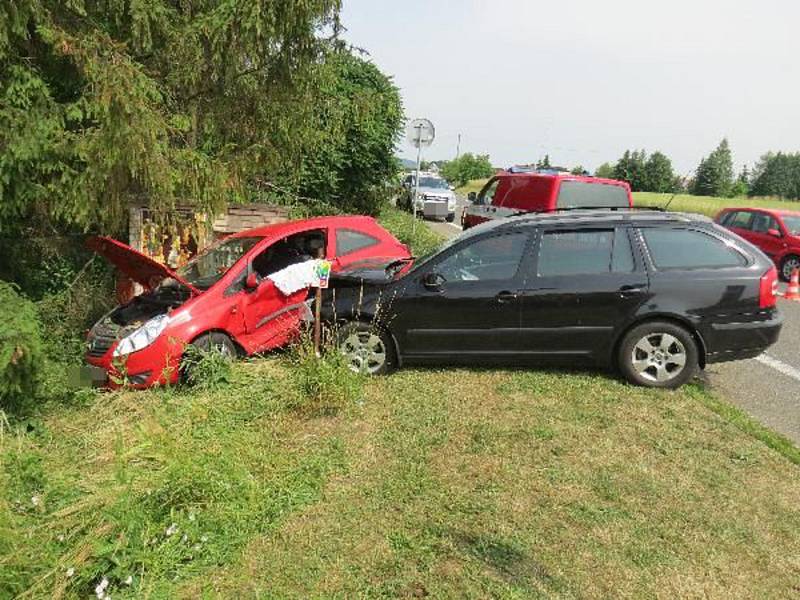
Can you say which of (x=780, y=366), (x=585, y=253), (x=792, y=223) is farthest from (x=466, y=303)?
(x=792, y=223)

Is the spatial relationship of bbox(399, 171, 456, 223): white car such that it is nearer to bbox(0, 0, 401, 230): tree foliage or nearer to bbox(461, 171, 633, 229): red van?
bbox(461, 171, 633, 229): red van

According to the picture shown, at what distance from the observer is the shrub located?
4.95 metres

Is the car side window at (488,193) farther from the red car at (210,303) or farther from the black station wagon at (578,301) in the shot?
A: the black station wagon at (578,301)

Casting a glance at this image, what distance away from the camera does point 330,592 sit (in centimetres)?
300

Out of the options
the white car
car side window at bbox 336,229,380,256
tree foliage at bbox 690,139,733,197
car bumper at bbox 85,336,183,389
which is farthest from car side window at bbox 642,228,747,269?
tree foliage at bbox 690,139,733,197

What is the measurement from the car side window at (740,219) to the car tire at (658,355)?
33.1 feet

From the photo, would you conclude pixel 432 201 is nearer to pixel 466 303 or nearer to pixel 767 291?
pixel 466 303

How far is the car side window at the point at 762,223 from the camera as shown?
43.1ft

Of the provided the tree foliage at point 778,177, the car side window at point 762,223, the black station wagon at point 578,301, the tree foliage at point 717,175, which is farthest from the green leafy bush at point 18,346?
the tree foliage at point 778,177

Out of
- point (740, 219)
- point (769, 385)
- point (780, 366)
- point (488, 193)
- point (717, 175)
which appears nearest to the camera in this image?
point (769, 385)

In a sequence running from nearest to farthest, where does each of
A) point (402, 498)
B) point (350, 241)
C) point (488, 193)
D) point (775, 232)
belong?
point (402, 498) < point (350, 241) < point (775, 232) < point (488, 193)

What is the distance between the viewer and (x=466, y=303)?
18.6 feet

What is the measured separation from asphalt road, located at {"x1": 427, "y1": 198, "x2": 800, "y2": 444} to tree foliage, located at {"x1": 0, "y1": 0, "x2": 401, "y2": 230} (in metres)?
6.08

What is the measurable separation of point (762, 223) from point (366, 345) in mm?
11492
